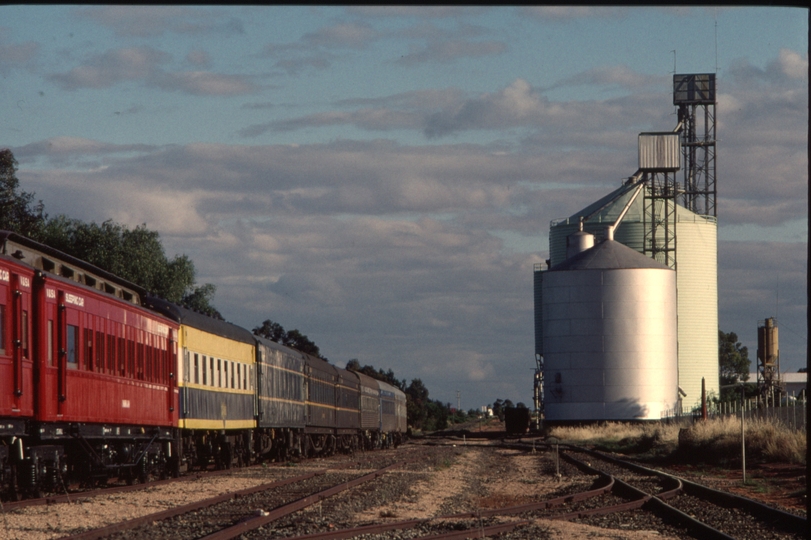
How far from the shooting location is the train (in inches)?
622

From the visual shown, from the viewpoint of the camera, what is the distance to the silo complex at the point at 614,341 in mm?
75938

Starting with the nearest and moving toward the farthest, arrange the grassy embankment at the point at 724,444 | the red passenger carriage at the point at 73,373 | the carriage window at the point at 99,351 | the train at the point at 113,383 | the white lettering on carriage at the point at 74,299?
the red passenger carriage at the point at 73,373, the train at the point at 113,383, the white lettering on carriage at the point at 74,299, the carriage window at the point at 99,351, the grassy embankment at the point at 724,444

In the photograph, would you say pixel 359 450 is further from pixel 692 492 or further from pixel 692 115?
pixel 692 115

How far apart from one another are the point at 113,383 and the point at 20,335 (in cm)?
433

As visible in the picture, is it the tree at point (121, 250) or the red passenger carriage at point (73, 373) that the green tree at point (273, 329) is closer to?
the tree at point (121, 250)

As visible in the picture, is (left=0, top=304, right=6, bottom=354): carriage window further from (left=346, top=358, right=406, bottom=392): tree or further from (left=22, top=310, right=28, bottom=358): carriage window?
(left=346, top=358, right=406, bottom=392): tree

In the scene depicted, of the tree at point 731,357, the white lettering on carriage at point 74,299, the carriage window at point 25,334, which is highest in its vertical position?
the white lettering on carriage at point 74,299

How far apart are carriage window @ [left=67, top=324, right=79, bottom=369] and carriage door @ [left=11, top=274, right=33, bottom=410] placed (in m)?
1.46

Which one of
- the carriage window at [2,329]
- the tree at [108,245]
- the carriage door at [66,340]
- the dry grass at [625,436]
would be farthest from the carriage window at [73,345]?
the tree at [108,245]

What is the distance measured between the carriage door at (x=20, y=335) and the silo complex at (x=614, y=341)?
208ft

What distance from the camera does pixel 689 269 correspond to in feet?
283

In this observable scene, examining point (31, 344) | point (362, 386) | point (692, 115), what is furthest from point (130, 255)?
point (31, 344)

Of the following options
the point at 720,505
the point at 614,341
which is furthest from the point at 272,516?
the point at 614,341

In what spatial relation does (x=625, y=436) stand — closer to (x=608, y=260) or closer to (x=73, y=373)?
(x=608, y=260)
